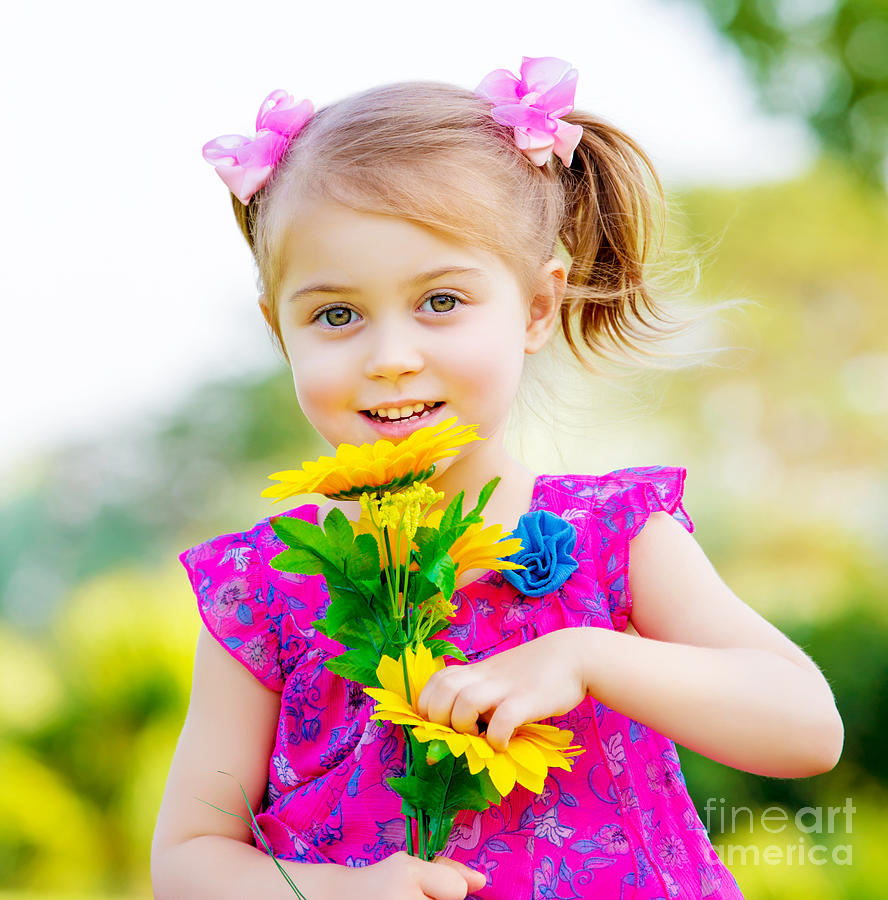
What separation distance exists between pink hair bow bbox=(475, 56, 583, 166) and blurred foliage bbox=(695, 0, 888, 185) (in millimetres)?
8360

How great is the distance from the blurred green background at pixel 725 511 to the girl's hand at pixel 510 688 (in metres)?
1.02

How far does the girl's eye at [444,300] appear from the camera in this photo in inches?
60.2

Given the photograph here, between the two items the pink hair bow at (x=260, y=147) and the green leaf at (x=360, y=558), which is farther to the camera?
the pink hair bow at (x=260, y=147)

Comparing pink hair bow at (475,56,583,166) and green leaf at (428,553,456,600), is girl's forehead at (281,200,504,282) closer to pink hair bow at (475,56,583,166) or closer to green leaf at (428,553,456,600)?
pink hair bow at (475,56,583,166)

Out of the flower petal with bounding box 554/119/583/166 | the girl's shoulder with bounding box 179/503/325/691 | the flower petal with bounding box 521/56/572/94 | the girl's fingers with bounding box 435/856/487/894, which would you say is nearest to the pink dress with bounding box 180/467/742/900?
the girl's shoulder with bounding box 179/503/325/691

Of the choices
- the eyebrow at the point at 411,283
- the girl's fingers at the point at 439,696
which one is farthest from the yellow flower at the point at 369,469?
the eyebrow at the point at 411,283

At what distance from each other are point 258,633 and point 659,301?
1.01 meters

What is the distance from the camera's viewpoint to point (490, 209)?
1.62 meters

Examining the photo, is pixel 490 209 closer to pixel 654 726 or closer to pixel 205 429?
pixel 654 726

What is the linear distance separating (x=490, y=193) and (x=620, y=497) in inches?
19.7

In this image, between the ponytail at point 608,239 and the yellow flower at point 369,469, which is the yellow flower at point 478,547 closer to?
the yellow flower at point 369,469

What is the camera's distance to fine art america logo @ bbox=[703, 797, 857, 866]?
4.02 metres

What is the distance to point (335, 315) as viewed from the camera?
5.11 feet

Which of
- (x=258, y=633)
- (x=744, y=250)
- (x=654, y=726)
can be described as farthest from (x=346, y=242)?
(x=744, y=250)
